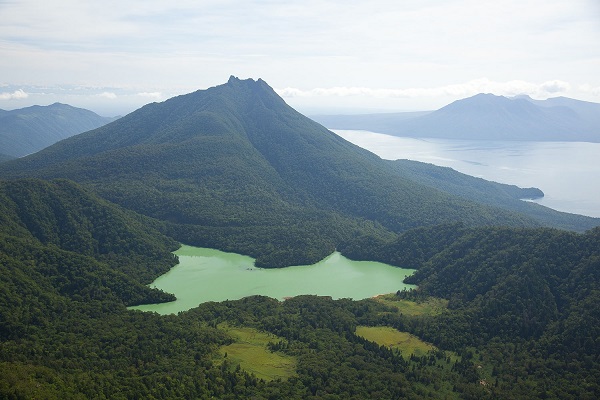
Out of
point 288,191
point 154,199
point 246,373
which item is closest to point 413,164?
point 288,191

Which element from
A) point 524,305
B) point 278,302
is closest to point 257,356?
point 278,302

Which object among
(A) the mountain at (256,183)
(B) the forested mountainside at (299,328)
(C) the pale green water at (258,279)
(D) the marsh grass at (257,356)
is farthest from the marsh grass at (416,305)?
(A) the mountain at (256,183)

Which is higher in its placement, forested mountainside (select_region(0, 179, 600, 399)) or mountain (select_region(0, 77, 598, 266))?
mountain (select_region(0, 77, 598, 266))

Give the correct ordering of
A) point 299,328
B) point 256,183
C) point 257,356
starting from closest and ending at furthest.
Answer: point 257,356
point 299,328
point 256,183

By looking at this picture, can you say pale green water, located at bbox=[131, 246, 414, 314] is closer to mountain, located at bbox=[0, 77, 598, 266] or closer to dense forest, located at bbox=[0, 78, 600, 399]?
dense forest, located at bbox=[0, 78, 600, 399]

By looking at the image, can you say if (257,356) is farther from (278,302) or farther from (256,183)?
(256,183)

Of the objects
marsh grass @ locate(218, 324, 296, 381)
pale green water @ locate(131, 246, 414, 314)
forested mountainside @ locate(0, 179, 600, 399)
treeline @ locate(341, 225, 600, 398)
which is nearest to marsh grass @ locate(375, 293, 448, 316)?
forested mountainside @ locate(0, 179, 600, 399)

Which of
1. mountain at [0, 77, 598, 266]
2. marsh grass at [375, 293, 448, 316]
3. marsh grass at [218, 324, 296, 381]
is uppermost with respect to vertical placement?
mountain at [0, 77, 598, 266]
